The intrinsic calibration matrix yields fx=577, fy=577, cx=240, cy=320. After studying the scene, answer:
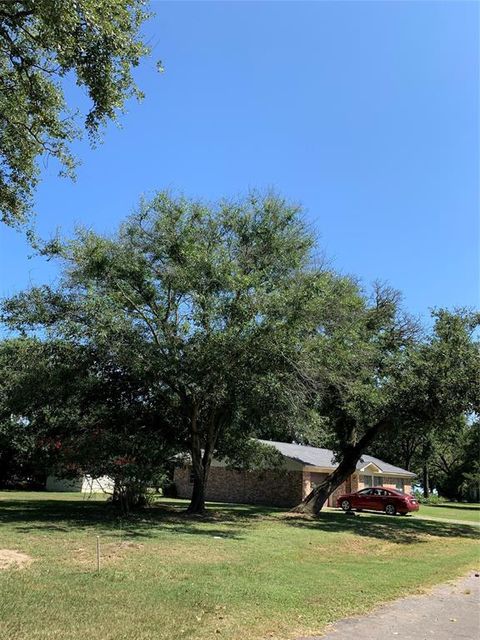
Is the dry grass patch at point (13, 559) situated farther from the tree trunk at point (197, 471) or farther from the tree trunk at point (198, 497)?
the tree trunk at point (198, 497)

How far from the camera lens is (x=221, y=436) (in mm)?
23891

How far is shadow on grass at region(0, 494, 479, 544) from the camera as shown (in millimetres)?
16562

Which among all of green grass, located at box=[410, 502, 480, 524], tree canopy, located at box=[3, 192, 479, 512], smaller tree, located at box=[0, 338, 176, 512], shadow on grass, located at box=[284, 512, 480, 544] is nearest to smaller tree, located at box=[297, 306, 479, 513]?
tree canopy, located at box=[3, 192, 479, 512]

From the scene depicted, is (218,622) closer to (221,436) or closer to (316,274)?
(316,274)

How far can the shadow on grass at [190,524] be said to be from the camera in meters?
16.6

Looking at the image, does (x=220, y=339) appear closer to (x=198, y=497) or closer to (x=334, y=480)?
(x=198, y=497)

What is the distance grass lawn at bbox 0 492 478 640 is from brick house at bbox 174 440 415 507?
12.1 m

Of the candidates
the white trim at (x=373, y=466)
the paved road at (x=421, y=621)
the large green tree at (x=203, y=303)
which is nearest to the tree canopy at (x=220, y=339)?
the large green tree at (x=203, y=303)

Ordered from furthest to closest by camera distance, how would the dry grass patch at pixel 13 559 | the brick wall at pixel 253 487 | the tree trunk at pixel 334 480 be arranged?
the brick wall at pixel 253 487 → the tree trunk at pixel 334 480 → the dry grass patch at pixel 13 559

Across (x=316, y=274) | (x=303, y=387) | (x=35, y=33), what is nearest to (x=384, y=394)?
(x=303, y=387)

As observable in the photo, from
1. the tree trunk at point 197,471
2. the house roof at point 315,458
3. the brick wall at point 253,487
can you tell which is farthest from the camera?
the house roof at point 315,458

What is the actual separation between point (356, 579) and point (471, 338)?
1351cm

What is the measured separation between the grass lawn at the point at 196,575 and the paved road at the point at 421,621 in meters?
0.34

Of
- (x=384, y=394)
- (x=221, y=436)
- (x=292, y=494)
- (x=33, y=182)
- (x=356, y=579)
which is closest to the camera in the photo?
(x=356, y=579)
